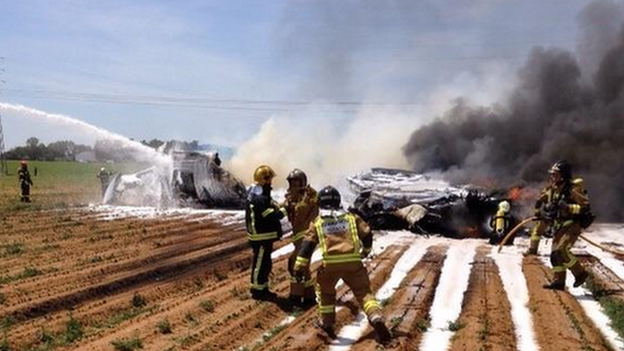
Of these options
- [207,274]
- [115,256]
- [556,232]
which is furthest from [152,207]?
[556,232]

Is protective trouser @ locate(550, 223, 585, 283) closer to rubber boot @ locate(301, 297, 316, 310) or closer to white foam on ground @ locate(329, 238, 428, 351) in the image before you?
white foam on ground @ locate(329, 238, 428, 351)

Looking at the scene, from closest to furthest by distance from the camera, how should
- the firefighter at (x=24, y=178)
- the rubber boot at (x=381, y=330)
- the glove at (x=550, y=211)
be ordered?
the rubber boot at (x=381, y=330), the glove at (x=550, y=211), the firefighter at (x=24, y=178)

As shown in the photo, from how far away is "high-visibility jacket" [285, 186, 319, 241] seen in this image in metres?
7.93

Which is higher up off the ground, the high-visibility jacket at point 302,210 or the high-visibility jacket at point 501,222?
the high-visibility jacket at point 302,210

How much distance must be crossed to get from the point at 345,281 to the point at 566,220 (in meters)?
4.13

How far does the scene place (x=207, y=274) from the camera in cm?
1064

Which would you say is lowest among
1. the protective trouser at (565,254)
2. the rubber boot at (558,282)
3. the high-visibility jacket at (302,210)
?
the rubber boot at (558,282)

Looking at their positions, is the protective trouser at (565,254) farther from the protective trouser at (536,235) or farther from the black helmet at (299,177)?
the black helmet at (299,177)

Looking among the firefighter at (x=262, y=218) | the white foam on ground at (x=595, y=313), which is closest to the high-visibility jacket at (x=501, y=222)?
the white foam on ground at (x=595, y=313)

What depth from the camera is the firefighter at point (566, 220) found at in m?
9.05

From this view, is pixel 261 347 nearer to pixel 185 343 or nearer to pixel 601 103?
pixel 185 343

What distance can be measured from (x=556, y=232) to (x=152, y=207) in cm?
1530

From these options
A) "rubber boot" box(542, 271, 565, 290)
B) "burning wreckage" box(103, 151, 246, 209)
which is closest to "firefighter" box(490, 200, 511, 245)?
"rubber boot" box(542, 271, 565, 290)

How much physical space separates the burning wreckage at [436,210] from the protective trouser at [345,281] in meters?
9.04
